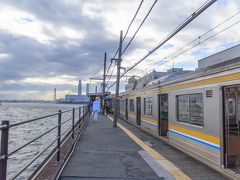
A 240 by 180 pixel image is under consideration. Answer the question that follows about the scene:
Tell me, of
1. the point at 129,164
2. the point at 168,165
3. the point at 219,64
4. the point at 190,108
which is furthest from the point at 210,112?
the point at 129,164

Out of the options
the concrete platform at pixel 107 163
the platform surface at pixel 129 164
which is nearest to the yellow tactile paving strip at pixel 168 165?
the platform surface at pixel 129 164

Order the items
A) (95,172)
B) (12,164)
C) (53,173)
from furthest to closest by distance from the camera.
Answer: (12,164) → (95,172) → (53,173)

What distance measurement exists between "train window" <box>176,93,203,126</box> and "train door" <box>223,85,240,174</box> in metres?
0.76

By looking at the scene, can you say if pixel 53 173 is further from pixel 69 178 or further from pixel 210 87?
pixel 210 87

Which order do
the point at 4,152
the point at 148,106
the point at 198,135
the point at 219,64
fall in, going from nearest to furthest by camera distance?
1. the point at 4,152
2. the point at 219,64
3. the point at 198,135
4. the point at 148,106

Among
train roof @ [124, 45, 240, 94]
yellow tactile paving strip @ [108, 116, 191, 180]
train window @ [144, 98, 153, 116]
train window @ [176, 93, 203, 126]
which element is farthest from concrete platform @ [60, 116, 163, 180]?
train window @ [144, 98, 153, 116]

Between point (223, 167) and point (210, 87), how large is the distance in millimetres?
1773

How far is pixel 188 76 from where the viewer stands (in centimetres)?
774

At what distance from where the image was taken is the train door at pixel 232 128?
5.90 m

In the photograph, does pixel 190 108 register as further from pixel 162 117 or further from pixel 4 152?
pixel 4 152

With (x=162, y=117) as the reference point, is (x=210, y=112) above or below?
above

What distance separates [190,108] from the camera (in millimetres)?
7668

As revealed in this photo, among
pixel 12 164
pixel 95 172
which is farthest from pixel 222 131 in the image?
pixel 12 164

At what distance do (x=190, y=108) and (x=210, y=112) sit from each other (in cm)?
123
